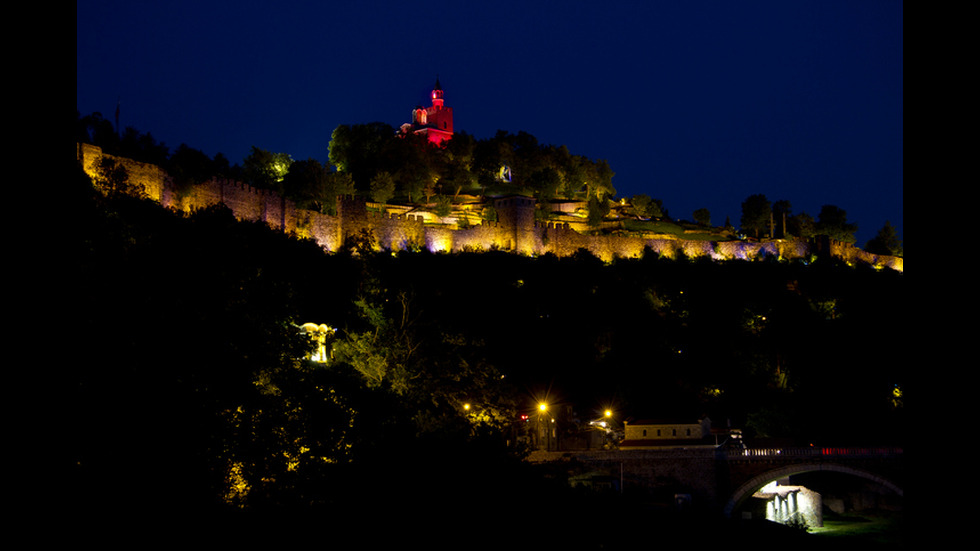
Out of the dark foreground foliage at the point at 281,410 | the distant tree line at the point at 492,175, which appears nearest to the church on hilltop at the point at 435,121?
the distant tree line at the point at 492,175

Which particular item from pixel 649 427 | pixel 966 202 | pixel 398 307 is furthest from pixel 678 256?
pixel 966 202

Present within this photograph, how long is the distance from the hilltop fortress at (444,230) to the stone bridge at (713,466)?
21.5m

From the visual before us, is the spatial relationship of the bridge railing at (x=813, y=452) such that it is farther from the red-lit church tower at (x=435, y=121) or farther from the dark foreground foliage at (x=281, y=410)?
the red-lit church tower at (x=435, y=121)

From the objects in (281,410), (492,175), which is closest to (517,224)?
(492,175)

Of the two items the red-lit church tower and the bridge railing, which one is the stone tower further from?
the red-lit church tower

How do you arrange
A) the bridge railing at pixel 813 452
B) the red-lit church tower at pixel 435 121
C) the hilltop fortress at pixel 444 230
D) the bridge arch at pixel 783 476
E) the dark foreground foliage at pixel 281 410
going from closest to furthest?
1. the dark foreground foliage at pixel 281 410
2. the bridge arch at pixel 783 476
3. the bridge railing at pixel 813 452
4. the hilltop fortress at pixel 444 230
5. the red-lit church tower at pixel 435 121

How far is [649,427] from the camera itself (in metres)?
37.0

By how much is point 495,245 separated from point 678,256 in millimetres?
14929

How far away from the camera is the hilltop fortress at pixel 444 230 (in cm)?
4106

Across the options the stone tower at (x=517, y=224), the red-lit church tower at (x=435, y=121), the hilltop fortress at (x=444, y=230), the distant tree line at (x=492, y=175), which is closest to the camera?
the hilltop fortress at (x=444, y=230)

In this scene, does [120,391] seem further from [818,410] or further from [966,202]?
[818,410]

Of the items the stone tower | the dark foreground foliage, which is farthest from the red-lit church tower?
the dark foreground foliage

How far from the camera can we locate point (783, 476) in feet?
111

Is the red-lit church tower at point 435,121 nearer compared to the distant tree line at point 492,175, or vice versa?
the distant tree line at point 492,175
